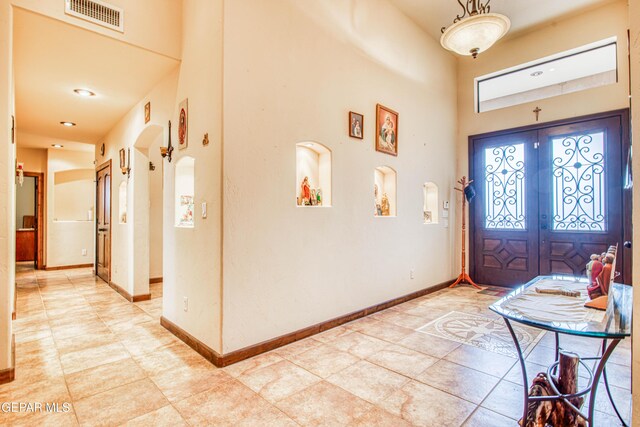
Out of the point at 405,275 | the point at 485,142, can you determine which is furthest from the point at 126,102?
the point at 485,142

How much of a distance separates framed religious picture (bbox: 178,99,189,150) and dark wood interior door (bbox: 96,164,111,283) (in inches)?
131

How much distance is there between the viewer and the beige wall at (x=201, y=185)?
270 centimetres

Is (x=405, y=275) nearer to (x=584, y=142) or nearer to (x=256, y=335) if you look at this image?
(x=256, y=335)

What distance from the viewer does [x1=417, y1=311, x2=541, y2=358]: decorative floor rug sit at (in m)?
2.98

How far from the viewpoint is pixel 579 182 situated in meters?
4.67

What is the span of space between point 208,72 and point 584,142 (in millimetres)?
5060

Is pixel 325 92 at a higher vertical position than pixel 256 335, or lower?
higher

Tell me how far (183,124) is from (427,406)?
3.17 meters

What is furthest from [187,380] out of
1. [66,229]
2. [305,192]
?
[66,229]

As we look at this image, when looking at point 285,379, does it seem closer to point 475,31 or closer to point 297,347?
point 297,347

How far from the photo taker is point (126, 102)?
4602 millimetres

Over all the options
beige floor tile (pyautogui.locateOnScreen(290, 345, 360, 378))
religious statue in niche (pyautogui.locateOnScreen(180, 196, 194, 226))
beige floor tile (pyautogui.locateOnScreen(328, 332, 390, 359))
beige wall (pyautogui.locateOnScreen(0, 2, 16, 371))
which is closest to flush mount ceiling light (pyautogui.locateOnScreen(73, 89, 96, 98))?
beige wall (pyautogui.locateOnScreen(0, 2, 16, 371))

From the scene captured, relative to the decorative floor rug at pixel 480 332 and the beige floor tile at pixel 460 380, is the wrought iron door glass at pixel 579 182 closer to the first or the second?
the decorative floor rug at pixel 480 332

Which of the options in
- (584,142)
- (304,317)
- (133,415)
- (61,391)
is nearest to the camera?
(133,415)
